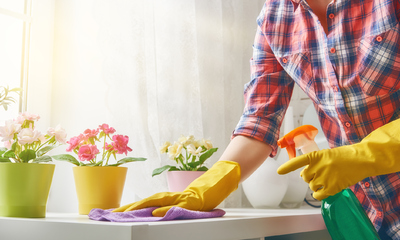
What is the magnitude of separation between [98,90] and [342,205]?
1.10 m

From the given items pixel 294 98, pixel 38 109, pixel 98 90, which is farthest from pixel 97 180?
pixel 294 98

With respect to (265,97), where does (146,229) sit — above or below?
below

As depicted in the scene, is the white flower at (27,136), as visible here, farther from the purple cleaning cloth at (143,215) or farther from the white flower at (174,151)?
the white flower at (174,151)

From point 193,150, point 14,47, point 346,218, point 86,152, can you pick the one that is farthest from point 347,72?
point 14,47

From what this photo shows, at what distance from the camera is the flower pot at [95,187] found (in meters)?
1.02

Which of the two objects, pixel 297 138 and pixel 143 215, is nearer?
pixel 143 215

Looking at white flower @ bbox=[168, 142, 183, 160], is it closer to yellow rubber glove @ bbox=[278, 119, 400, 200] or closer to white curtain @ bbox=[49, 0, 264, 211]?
white curtain @ bbox=[49, 0, 264, 211]

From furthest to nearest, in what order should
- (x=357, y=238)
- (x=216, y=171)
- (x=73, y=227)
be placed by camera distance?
(x=216, y=171) < (x=357, y=238) < (x=73, y=227)

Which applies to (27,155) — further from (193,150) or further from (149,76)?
(149,76)

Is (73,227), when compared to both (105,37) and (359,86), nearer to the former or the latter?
(359,86)

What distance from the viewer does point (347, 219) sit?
78 cm

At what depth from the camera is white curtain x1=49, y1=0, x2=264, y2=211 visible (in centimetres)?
146

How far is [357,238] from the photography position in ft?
2.55

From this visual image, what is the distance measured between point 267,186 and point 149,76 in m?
0.55
